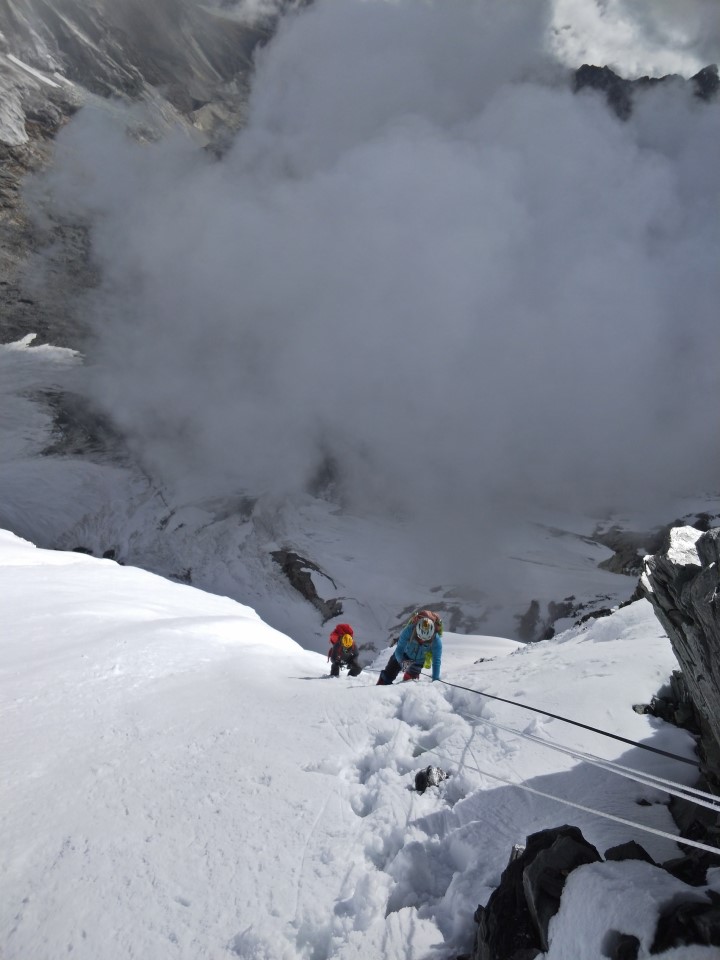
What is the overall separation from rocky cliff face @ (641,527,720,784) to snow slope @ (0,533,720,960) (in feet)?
2.44

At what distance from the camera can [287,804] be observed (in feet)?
12.9

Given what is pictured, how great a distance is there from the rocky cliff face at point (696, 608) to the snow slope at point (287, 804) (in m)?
0.74

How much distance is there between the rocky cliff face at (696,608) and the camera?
3.45 meters

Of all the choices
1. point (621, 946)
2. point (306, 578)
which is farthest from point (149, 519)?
point (621, 946)

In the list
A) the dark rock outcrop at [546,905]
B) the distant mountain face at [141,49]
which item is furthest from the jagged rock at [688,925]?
the distant mountain face at [141,49]

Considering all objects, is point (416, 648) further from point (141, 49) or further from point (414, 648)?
point (141, 49)

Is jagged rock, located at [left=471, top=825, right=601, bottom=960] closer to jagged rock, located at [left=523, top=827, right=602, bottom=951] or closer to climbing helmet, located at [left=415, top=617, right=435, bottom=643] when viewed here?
jagged rock, located at [left=523, top=827, right=602, bottom=951]

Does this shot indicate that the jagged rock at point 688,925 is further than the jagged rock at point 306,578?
No

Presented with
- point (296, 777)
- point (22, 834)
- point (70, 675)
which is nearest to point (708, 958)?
point (296, 777)

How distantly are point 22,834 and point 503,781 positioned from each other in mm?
3347

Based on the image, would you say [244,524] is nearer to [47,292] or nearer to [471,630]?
[471,630]

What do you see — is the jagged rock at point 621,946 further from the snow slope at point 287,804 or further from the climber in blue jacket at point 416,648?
the climber in blue jacket at point 416,648

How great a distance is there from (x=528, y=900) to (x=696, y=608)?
2050 mm

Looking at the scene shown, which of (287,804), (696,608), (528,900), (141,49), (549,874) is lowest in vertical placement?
(287,804)
